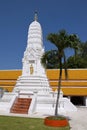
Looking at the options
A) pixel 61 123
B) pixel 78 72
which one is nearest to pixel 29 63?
pixel 78 72

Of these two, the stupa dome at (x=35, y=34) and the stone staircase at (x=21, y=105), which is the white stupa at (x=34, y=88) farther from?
the stone staircase at (x=21, y=105)

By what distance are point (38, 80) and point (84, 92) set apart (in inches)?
377

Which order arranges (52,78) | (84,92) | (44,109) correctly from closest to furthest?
(44,109), (84,92), (52,78)

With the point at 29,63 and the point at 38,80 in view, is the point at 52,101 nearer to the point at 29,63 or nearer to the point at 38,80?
the point at 38,80

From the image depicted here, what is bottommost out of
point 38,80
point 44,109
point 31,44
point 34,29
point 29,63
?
point 44,109

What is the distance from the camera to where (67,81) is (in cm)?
3759

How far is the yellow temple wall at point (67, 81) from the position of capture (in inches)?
1430

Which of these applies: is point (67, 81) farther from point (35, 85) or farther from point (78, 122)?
point (78, 122)

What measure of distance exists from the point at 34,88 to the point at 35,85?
46 centimetres

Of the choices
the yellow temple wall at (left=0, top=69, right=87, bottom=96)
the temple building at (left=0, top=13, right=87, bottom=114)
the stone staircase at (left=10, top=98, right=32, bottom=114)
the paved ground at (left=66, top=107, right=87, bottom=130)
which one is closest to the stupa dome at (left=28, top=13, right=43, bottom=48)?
the temple building at (left=0, top=13, right=87, bottom=114)

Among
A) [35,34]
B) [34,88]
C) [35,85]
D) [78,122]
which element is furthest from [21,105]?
[35,34]

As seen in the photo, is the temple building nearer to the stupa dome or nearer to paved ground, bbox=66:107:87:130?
the stupa dome

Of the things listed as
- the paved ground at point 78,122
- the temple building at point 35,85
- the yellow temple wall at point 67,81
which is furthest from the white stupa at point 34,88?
the yellow temple wall at point 67,81

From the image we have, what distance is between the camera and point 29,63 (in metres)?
31.7
